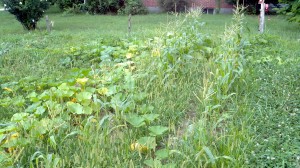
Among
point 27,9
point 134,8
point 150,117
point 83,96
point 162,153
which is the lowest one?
point 162,153

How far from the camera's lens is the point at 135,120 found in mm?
3756

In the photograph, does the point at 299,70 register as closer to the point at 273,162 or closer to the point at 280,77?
the point at 280,77

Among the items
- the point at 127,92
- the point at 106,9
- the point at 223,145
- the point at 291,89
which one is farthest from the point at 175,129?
the point at 106,9

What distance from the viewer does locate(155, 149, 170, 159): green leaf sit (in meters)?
3.20

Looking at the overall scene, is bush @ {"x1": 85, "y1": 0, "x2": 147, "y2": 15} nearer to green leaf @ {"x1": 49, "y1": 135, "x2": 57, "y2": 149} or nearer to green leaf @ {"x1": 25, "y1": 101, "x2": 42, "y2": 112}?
green leaf @ {"x1": 25, "y1": 101, "x2": 42, "y2": 112}

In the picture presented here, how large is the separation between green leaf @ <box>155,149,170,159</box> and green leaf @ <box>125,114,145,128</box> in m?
0.47

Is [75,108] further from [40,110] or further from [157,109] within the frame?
[157,109]

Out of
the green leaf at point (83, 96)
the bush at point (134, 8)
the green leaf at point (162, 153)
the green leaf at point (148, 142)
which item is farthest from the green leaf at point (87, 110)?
the bush at point (134, 8)

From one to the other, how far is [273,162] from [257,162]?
0.43 ft

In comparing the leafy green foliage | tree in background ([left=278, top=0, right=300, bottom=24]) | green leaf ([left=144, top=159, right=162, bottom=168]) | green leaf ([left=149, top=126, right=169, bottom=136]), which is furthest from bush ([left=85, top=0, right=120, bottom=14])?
green leaf ([left=144, top=159, right=162, bottom=168])

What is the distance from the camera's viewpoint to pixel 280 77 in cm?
523

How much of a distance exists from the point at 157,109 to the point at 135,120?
47 centimetres

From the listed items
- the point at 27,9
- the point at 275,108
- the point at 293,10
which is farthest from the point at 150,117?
the point at 27,9

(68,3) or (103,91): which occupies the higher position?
(68,3)
